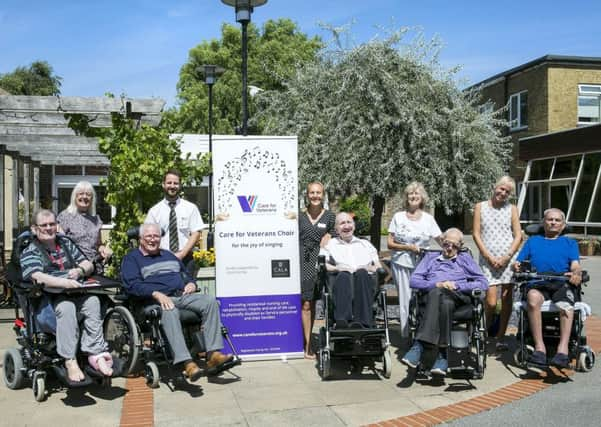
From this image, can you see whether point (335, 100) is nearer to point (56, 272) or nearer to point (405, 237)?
point (405, 237)

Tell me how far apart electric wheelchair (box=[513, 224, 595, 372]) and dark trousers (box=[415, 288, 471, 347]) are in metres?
0.83

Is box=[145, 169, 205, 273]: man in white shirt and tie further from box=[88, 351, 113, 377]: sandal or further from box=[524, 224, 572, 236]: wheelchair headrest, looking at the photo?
box=[524, 224, 572, 236]: wheelchair headrest

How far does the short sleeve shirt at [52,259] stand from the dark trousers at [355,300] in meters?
2.18

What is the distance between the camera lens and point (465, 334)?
17.3 ft

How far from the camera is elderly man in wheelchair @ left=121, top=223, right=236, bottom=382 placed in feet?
16.5

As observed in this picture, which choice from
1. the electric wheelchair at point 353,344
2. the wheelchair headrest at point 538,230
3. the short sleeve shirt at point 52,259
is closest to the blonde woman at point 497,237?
the wheelchair headrest at point 538,230

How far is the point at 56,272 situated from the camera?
5145mm

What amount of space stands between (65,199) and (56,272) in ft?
51.9

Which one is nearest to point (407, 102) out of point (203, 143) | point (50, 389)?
point (50, 389)

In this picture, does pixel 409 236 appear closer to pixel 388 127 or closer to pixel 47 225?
pixel 47 225

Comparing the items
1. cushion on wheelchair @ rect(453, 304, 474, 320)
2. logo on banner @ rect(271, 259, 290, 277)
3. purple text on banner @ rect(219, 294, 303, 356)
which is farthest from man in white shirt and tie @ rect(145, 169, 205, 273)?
cushion on wheelchair @ rect(453, 304, 474, 320)

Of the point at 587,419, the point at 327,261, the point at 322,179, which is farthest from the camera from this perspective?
the point at 322,179

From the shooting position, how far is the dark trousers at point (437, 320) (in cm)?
517

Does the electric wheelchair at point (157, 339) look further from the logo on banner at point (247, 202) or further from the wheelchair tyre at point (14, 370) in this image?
the logo on banner at point (247, 202)
